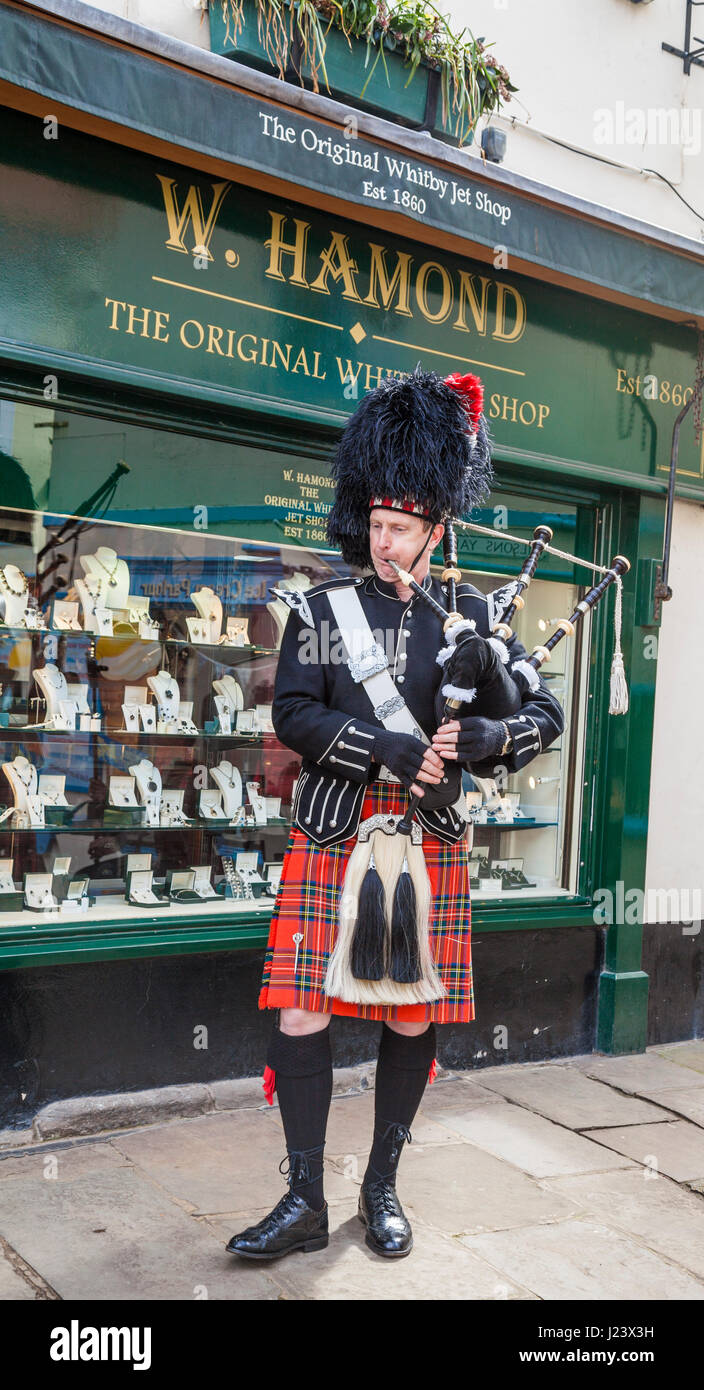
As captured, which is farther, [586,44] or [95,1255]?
[586,44]

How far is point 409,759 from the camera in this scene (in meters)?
3.02

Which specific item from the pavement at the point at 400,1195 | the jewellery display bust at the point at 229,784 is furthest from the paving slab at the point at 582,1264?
the jewellery display bust at the point at 229,784

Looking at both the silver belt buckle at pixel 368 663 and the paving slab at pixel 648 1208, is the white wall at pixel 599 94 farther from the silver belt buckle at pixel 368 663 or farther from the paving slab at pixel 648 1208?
the paving slab at pixel 648 1208

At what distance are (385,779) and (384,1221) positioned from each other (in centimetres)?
116

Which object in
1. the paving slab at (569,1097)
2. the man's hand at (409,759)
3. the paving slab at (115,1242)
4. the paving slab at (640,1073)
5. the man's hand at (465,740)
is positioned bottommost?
the paving slab at (640,1073)

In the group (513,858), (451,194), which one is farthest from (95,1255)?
(451,194)

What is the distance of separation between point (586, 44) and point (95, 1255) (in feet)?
18.0

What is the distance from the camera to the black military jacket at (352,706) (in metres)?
3.10

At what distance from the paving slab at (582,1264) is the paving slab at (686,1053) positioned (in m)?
2.06

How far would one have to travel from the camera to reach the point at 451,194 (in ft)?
14.8

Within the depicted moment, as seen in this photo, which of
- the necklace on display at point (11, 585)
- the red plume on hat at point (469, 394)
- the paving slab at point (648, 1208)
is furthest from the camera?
the necklace on display at point (11, 585)

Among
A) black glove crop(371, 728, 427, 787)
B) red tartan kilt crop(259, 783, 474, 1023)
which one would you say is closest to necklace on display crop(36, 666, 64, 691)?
red tartan kilt crop(259, 783, 474, 1023)

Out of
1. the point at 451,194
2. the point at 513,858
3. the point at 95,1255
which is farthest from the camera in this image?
the point at 513,858
